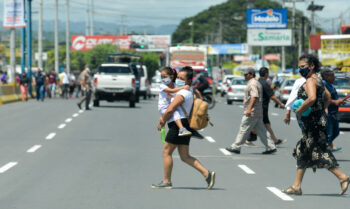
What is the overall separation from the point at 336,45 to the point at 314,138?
79.8 ft

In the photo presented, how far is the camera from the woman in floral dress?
30.6ft

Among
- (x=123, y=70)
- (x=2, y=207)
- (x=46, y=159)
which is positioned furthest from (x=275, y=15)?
(x=2, y=207)

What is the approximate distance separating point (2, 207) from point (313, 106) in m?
3.74

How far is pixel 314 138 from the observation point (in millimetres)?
9453

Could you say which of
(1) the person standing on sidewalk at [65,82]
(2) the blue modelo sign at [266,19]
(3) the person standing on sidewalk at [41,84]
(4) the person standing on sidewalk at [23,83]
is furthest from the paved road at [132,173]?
(2) the blue modelo sign at [266,19]

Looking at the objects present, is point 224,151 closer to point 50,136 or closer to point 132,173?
point 132,173

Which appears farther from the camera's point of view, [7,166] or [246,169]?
[7,166]

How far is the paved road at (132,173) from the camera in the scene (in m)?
9.00

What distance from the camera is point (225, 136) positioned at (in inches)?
744

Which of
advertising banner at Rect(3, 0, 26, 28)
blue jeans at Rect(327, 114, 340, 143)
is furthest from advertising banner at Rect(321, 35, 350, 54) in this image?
blue jeans at Rect(327, 114, 340, 143)

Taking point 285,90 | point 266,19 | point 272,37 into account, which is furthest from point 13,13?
point 272,37

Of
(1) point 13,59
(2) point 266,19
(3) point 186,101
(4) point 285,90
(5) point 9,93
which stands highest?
(2) point 266,19

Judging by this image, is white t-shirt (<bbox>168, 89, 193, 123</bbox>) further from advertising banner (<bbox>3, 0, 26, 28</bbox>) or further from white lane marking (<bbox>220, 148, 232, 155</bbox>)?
advertising banner (<bbox>3, 0, 26, 28</bbox>)

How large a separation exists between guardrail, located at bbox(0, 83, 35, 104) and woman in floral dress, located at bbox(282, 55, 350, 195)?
94.1 feet
